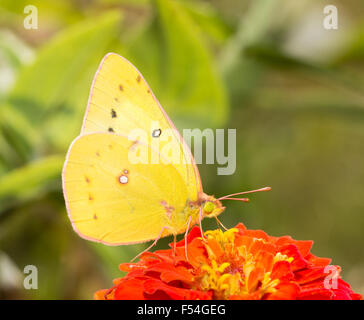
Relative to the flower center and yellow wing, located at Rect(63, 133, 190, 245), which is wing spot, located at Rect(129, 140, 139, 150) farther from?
the flower center

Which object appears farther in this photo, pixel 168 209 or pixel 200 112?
pixel 200 112

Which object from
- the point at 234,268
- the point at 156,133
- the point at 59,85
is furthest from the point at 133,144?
the point at 59,85

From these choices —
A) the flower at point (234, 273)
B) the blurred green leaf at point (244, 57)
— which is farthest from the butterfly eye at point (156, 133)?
the blurred green leaf at point (244, 57)

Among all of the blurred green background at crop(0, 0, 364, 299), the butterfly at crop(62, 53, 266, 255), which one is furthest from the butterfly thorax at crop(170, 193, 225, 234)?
the blurred green background at crop(0, 0, 364, 299)

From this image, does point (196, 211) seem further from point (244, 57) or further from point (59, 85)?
point (244, 57)

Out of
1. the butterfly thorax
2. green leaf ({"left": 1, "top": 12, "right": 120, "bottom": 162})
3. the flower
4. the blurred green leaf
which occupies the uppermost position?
the blurred green leaf

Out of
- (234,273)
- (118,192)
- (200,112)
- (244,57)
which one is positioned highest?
(244,57)
